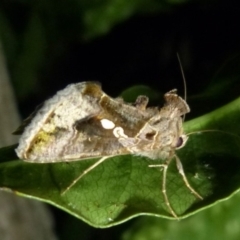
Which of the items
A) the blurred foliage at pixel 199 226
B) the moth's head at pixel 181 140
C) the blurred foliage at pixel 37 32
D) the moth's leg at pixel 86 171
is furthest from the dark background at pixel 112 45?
the moth's leg at pixel 86 171

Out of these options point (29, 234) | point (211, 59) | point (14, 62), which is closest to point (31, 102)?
point (14, 62)

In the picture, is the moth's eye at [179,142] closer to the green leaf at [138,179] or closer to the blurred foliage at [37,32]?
the green leaf at [138,179]

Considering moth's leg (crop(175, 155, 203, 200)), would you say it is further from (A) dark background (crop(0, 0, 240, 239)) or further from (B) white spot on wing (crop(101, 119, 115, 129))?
(A) dark background (crop(0, 0, 240, 239))

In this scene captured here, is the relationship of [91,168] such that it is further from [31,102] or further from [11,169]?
[31,102]

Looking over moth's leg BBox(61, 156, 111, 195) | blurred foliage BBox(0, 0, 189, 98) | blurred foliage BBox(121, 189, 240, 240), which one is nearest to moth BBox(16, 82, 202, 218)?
moth's leg BBox(61, 156, 111, 195)

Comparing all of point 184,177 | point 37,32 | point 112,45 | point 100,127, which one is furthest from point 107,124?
point 37,32
